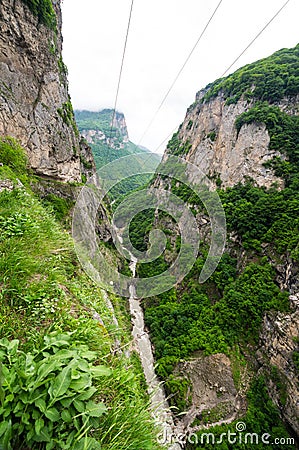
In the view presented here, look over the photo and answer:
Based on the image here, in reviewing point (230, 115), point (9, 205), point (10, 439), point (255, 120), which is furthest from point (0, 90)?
point (230, 115)

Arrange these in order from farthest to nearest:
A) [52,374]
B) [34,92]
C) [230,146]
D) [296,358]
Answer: [230,146], [296,358], [34,92], [52,374]

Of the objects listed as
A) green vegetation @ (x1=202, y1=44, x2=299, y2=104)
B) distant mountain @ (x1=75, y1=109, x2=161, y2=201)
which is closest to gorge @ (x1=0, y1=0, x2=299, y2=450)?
green vegetation @ (x1=202, y1=44, x2=299, y2=104)

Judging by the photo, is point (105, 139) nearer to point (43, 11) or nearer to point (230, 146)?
point (230, 146)

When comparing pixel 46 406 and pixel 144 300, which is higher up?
pixel 46 406

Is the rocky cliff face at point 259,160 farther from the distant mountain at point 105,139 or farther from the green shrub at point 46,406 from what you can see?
the distant mountain at point 105,139

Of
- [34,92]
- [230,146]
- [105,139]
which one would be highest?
[105,139]

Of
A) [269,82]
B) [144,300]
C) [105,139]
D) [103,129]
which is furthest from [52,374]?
[103,129]
